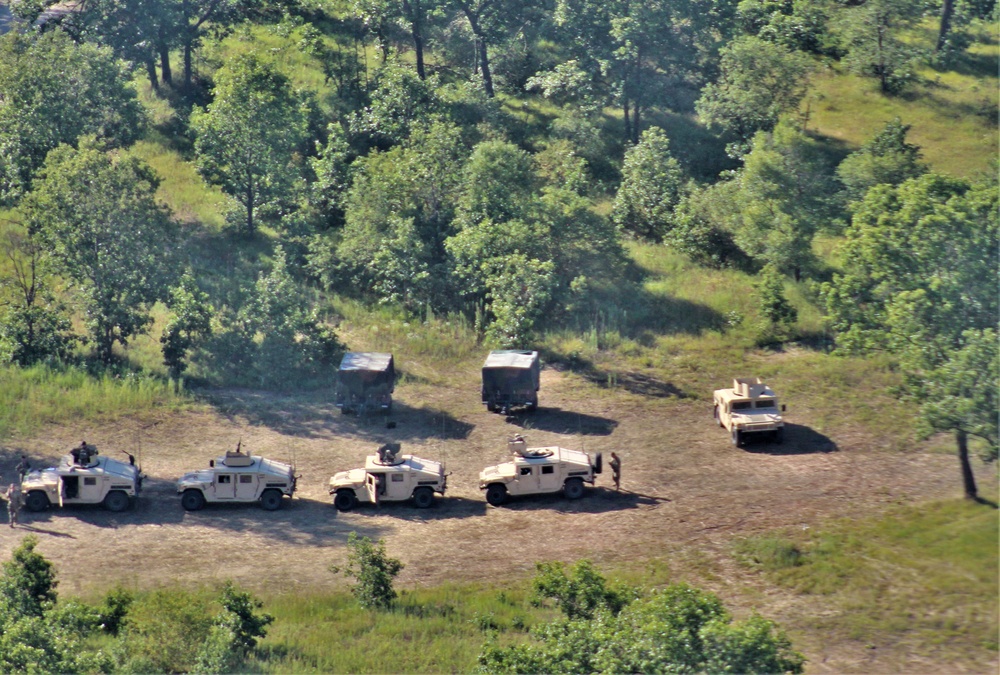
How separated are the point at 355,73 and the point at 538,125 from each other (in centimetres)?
980

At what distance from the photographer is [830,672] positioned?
29.1m

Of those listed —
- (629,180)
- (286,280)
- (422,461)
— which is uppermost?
(629,180)

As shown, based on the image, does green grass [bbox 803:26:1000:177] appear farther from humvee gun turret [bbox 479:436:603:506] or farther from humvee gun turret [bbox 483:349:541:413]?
humvee gun turret [bbox 479:436:603:506]

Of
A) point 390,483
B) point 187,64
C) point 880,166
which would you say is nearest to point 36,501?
point 390,483

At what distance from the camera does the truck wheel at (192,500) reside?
3772 cm

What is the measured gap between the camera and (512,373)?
42875 mm

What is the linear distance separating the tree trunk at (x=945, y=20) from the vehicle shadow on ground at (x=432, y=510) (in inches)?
1683

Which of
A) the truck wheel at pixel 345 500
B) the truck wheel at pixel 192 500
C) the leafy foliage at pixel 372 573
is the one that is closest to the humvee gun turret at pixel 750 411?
the truck wheel at pixel 345 500

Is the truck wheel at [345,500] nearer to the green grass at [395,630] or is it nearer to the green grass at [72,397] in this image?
the green grass at [395,630]

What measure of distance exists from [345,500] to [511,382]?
25.8ft

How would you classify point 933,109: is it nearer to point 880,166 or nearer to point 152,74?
point 880,166

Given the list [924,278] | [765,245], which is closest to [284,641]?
[924,278]

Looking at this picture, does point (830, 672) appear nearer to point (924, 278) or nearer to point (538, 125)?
point (924, 278)

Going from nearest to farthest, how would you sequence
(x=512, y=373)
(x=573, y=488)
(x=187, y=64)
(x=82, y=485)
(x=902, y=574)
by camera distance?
(x=902, y=574) < (x=82, y=485) < (x=573, y=488) < (x=512, y=373) < (x=187, y=64)
